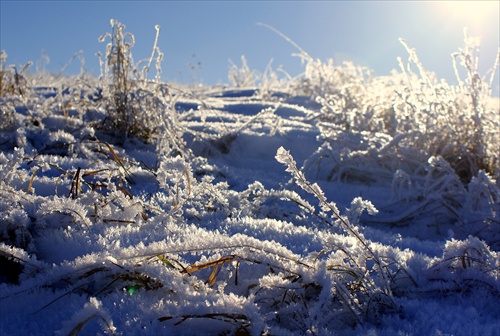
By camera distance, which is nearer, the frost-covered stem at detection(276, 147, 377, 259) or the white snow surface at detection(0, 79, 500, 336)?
the white snow surface at detection(0, 79, 500, 336)

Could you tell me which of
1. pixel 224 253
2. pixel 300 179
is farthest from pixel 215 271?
pixel 300 179

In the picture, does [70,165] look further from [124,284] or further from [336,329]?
[336,329]

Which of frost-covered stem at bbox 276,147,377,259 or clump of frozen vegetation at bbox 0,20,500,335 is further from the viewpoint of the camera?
frost-covered stem at bbox 276,147,377,259

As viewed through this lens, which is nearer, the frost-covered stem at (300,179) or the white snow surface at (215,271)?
the white snow surface at (215,271)

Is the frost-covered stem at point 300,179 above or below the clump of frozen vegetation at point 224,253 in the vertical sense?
above

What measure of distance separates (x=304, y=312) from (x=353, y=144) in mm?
2440

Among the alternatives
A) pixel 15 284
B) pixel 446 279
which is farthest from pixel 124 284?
pixel 446 279

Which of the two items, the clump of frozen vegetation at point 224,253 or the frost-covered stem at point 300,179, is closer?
the clump of frozen vegetation at point 224,253

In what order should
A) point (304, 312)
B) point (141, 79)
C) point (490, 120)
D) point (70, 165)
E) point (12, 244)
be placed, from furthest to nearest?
point (141, 79)
point (490, 120)
point (70, 165)
point (12, 244)
point (304, 312)

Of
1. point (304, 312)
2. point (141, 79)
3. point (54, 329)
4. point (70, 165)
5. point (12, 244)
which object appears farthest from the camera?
point (141, 79)

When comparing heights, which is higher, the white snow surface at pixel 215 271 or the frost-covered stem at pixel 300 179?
the frost-covered stem at pixel 300 179

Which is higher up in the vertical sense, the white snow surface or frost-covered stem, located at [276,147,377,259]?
frost-covered stem, located at [276,147,377,259]

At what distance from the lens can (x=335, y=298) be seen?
1164 millimetres

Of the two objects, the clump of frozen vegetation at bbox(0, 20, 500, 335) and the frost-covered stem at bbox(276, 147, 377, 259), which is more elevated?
the frost-covered stem at bbox(276, 147, 377, 259)
